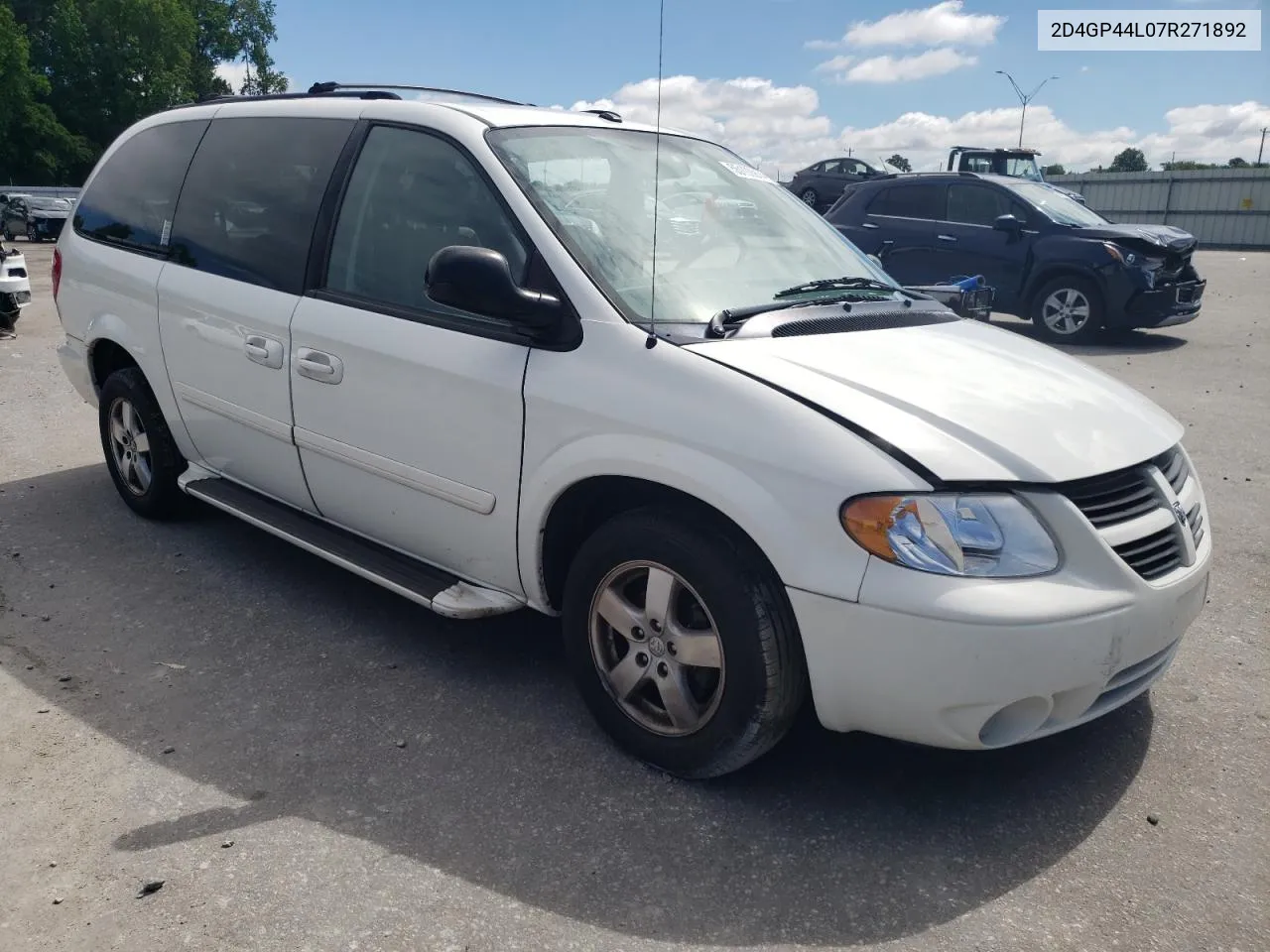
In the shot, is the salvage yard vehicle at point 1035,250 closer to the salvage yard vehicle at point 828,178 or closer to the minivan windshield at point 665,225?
the minivan windshield at point 665,225

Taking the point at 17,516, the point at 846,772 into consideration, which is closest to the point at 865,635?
the point at 846,772

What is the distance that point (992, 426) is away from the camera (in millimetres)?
2703

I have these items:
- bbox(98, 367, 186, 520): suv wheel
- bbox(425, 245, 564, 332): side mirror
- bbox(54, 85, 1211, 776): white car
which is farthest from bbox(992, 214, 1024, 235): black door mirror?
bbox(425, 245, 564, 332): side mirror

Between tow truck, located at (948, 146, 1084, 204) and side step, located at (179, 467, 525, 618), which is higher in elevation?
tow truck, located at (948, 146, 1084, 204)

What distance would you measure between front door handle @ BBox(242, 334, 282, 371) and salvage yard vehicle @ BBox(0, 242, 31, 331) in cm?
853

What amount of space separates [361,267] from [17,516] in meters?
2.77

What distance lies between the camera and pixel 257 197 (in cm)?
414

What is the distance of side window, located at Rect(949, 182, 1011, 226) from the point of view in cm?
1200

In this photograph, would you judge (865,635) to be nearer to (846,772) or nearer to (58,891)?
(846,772)

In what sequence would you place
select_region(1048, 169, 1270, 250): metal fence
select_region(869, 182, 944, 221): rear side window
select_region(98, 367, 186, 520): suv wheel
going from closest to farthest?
select_region(98, 367, 186, 520): suv wheel < select_region(869, 182, 944, 221): rear side window < select_region(1048, 169, 1270, 250): metal fence

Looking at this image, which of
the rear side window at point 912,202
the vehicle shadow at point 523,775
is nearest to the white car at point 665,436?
the vehicle shadow at point 523,775

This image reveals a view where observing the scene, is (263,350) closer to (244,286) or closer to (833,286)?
(244,286)

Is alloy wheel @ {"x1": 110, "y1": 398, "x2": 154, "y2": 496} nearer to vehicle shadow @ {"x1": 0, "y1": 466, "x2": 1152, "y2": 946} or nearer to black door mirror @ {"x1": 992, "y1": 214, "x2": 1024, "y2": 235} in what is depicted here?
vehicle shadow @ {"x1": 0, "y1": 466, "x2": 1152, "y2": 946}

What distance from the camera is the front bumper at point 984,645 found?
246cm
